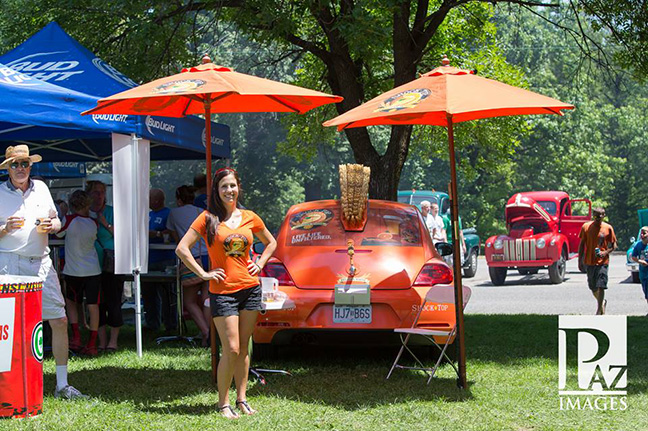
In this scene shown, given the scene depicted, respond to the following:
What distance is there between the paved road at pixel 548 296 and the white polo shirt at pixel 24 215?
10.1 m

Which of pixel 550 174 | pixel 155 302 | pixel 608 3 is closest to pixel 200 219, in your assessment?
pixel 155 302

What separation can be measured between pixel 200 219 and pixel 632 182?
161ft

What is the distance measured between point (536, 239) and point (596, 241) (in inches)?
350

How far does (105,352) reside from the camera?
9844 mm

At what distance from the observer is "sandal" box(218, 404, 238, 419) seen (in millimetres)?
6382

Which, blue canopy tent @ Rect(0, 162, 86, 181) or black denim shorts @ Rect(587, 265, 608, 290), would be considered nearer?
black denim shorts @ Rect(587, 265, 608, 290)

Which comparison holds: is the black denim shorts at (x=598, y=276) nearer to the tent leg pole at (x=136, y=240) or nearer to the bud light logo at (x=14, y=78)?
the tent leg pole at (x=136, y=240)

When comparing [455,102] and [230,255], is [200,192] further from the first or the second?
[455,102]

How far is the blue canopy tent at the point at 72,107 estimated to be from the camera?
8.38 metres

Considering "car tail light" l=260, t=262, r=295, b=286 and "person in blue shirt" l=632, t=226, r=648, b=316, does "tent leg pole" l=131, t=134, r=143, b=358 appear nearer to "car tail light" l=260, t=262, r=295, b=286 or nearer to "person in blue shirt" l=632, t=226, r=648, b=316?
"car tail light" l=260, t=262, r=295, b=286

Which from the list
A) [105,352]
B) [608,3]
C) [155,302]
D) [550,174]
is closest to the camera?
[105,352]

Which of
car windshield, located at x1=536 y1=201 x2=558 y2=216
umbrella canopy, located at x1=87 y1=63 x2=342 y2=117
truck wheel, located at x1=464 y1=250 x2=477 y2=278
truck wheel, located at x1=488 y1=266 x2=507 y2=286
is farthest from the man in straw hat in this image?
car windshield, located at x1=536 y1=201 x2=558 y2=216

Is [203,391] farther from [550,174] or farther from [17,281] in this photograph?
[550,174]

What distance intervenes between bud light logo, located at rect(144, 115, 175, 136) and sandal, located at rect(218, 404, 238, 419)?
3.74 m
